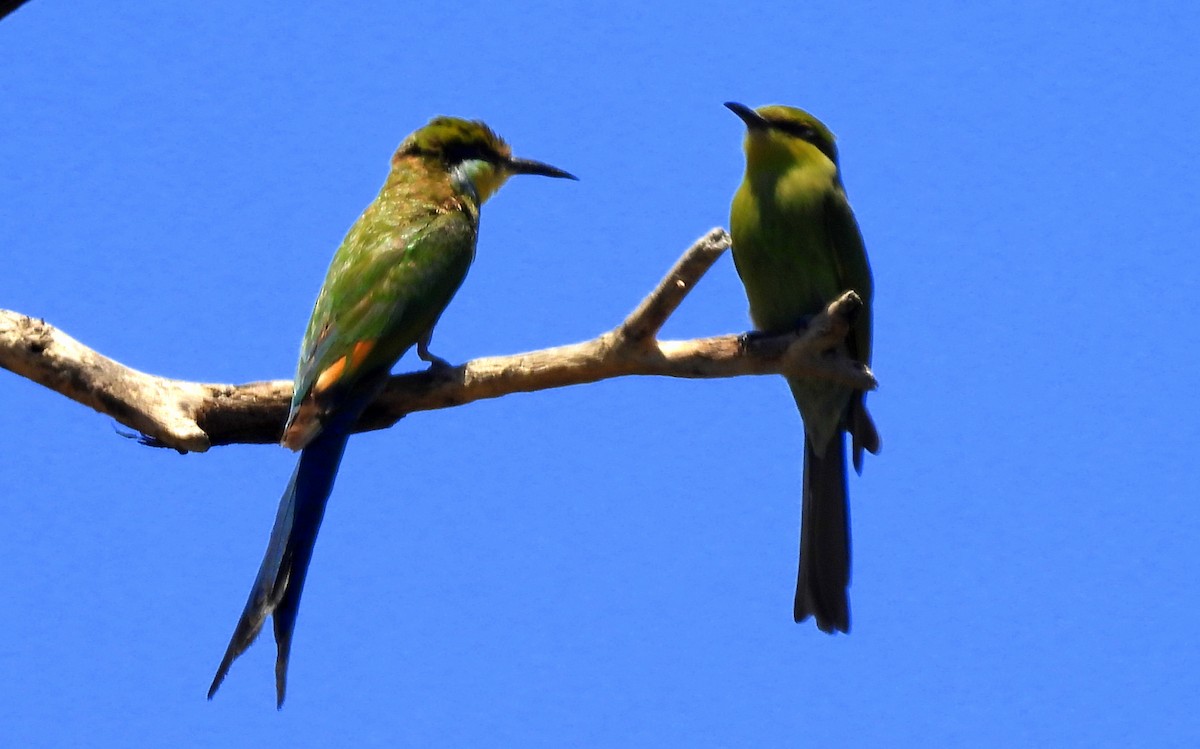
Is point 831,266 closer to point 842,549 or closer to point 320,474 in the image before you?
point 842,549

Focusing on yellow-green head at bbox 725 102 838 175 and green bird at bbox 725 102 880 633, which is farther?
yellow-green head at bbox 725 102 838 175

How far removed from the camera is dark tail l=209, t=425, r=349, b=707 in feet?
10.2

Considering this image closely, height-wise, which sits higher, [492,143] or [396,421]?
[492,143]

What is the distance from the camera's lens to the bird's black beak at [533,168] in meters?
4.21

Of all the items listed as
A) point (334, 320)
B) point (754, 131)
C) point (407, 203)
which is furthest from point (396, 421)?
point (754, 131)

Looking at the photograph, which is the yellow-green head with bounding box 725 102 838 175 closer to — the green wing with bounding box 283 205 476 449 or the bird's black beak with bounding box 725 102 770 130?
the bird's black beak with bounding box 725 102 770 130

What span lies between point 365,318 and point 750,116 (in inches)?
49.3

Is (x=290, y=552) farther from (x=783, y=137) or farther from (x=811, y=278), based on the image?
(x=783, y=137)

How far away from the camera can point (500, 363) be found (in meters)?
3.36

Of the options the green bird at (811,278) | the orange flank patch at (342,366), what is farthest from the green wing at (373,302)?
the green bird at (811,278)

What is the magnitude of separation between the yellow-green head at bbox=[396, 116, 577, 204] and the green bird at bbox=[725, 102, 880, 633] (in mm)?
786

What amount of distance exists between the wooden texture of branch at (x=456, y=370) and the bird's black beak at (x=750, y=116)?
863 millimetres

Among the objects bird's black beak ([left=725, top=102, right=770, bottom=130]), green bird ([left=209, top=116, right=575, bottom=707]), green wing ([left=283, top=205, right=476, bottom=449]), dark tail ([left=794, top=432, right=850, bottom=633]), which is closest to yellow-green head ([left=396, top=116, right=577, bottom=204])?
green bird ([left=209, top=116, right=575, bottom=707])

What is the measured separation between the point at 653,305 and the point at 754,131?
3.12ft
